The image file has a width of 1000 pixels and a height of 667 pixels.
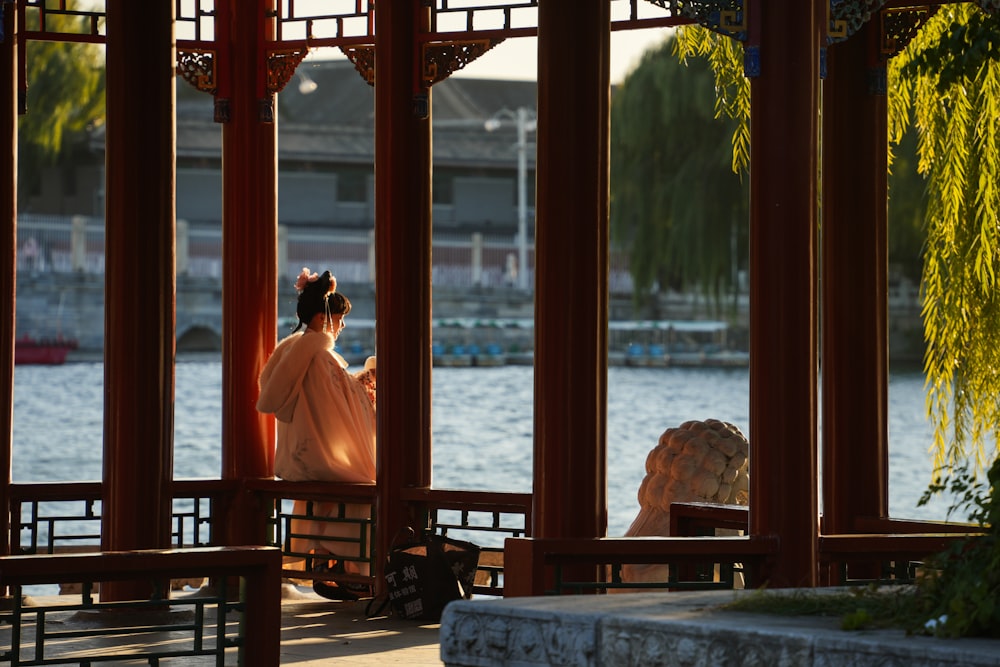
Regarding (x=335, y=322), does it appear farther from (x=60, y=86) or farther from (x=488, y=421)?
(x=488, y=421)

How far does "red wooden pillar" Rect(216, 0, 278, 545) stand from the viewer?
6730 millimetres

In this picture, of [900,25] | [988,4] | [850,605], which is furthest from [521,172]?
[850,605]

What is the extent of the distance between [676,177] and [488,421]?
10.2m

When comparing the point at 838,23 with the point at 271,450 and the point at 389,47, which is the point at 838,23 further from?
the point at 271,450

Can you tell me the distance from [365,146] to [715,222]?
11.2 metres

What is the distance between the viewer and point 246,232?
22.2 feet

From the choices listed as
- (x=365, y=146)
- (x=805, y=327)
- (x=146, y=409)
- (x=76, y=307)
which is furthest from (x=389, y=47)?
(x=76, y=307)

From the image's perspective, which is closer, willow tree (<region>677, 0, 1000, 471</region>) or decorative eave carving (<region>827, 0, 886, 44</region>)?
decorative eave carving (<region>827, 0, 886, 44</region>)

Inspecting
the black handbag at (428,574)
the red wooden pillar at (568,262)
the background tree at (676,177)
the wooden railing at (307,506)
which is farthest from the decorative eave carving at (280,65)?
the background tree at (676,177)

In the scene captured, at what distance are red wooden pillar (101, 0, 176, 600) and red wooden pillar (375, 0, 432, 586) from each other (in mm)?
919

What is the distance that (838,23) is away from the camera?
4.65 m

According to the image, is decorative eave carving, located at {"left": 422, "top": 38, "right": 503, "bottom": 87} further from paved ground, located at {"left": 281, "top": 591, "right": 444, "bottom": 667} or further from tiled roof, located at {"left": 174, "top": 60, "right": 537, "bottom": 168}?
tiled roof, located at {"left": 174, "top": 60, "right": 537, "bottom": 168}

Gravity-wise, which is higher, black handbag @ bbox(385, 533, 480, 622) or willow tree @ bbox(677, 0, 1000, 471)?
willow tree @ bbox(677, 0, 1000, 471)

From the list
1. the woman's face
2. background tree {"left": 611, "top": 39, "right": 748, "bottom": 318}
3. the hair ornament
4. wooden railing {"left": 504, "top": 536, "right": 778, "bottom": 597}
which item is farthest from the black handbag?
background tree {"left": 611, "top": 39, "right": 748, "bottom": 318}
